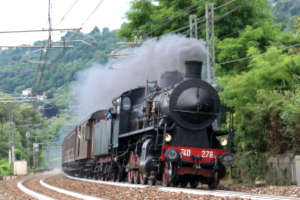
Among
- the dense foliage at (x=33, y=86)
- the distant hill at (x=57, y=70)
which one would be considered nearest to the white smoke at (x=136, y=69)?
the dense foliage at (x=33, y=86)

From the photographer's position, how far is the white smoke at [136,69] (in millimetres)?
14475

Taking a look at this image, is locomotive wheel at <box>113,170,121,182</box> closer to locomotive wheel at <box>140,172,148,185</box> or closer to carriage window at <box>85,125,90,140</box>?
locomotive wheel at <box>140,172,148,185</box>

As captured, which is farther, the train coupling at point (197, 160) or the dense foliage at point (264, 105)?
the dense foliage at point (264, 105)

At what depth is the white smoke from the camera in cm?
1448

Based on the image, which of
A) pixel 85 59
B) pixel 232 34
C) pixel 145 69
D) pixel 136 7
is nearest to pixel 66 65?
pixel 85 59

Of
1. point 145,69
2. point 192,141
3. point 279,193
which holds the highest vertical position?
point 145,69

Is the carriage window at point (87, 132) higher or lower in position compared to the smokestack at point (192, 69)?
lower

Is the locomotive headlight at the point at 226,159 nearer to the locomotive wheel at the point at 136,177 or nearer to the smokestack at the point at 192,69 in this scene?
the smokestack at the point at 192,69

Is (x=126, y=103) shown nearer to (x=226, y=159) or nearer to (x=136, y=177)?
(x=136, y=177)

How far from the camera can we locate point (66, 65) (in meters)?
65.8

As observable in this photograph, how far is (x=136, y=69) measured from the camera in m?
18.5

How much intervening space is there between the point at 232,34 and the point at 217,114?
16028 mm

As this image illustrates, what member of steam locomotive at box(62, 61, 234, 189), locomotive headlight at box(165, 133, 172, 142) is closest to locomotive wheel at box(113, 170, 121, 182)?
steam locomotive at box(62, 61, 234, 189)

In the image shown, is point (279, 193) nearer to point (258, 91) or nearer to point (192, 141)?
point (192, 141)
